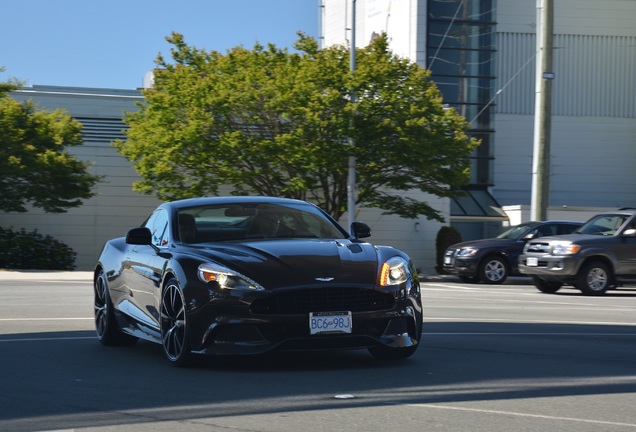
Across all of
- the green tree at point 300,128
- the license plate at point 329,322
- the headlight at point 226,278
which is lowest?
the license plate at point 329,322

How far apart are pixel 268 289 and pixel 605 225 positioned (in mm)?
16320

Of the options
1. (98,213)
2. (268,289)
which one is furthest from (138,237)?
(98,213)

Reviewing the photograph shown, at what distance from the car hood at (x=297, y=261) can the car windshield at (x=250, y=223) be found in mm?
528

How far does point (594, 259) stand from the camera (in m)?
23.4

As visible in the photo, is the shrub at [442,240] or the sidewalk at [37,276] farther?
the shrub at [442,240]

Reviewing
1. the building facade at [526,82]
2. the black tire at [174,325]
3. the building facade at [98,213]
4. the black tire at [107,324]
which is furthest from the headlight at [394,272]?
the building facade at [526,82]

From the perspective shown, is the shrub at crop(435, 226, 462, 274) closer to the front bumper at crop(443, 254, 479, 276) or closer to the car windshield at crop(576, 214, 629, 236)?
the front bumper at crop(443, 254, 479, 276)

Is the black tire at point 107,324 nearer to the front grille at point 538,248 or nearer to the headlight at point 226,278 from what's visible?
the headlight at point 226,278

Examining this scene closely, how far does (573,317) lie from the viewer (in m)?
16.1

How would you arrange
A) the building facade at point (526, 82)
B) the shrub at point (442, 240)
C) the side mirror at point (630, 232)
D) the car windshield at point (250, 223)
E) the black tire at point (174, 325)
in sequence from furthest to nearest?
the building facade at point (526, 82), the shrub at point (442, 240), the side mirror at point (630, 232), the car windshield at point (250, 223), the black tire at point (174, 325)

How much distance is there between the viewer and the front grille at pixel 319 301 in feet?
29.6

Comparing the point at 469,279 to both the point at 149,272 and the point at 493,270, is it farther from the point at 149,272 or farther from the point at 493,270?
the point at 149,272

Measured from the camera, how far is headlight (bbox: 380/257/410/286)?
9398 millimetres

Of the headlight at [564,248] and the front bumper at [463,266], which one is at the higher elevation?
the headlight at [564,248]
